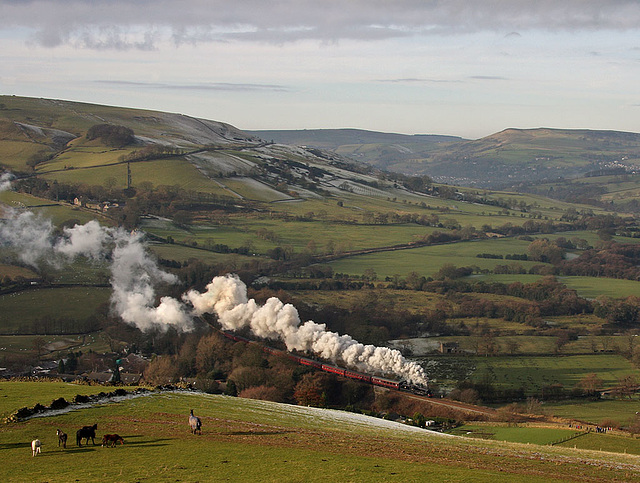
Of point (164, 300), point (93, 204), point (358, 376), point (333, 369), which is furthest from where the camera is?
point (93, 204)

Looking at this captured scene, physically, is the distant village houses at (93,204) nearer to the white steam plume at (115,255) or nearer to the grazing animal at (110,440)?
the white steam plume at (115,255)

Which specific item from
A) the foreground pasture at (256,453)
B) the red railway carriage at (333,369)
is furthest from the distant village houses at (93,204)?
the foreground pasture at (256,453)

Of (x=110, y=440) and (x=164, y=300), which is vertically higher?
(x=110, y=440)

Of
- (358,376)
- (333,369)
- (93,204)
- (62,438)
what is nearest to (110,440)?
(62,438)

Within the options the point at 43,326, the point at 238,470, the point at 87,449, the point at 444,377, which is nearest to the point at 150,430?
the point at 87,449

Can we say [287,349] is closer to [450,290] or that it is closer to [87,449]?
[87,449]

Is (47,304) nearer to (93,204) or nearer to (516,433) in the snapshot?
(93,204)

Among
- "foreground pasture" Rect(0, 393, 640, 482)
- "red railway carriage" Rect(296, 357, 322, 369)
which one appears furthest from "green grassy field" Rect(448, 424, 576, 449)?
"red railway carriage" Rect(296, 357, 322, 369)
